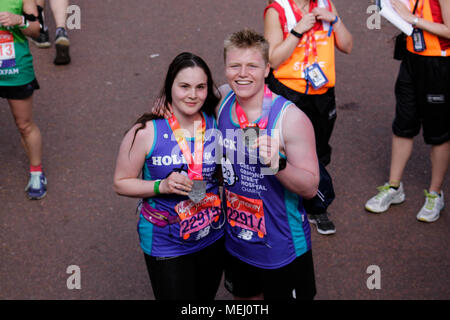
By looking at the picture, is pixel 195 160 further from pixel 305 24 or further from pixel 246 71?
pixel 305 24

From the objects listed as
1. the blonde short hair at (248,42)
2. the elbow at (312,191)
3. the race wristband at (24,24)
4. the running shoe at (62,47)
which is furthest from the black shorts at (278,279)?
the running shoe at (62,47)

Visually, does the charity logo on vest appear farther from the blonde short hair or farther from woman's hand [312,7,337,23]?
woman's hand [312,7,337,23]

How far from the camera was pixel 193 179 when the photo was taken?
287cm

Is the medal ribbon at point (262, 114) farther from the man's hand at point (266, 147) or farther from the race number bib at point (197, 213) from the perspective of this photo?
the race number bib at point (197, 213)

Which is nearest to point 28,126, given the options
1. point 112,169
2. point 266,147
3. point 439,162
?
point 112,169

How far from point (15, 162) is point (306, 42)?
3.17 metres

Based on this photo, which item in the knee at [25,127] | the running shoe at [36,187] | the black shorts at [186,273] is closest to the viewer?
the black shorts at [186,273]

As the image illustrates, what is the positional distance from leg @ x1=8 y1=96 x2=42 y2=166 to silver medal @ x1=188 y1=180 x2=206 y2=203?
252 centimetres

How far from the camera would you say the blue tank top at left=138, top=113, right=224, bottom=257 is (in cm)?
287

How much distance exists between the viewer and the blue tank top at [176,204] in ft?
9.42

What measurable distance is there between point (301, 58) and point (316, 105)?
1.22ft

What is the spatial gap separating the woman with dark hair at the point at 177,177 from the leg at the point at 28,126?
2.18 metres
